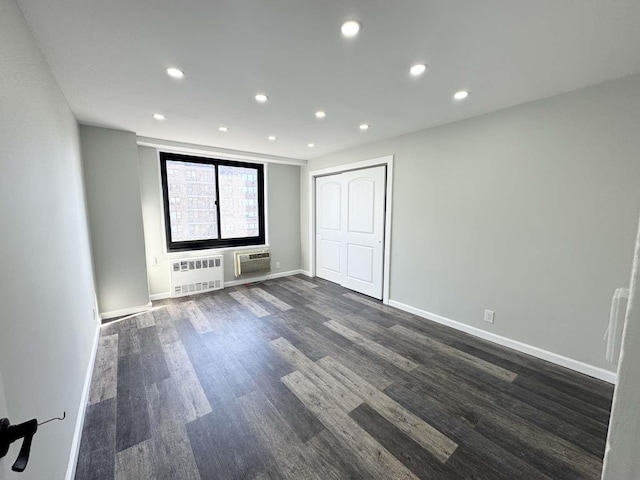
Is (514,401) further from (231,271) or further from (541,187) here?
(231,271)

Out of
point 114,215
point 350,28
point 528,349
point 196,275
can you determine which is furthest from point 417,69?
point 196,275

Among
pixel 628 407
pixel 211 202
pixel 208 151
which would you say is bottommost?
pixel 628 407

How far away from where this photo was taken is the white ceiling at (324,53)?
1283 millimetres

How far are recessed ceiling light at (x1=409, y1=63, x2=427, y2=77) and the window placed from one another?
346cm

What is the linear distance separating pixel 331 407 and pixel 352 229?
9.29ft

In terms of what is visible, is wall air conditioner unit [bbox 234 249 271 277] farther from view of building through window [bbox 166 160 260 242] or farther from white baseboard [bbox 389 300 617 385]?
white baseboard [bbox 389 300 617 385]

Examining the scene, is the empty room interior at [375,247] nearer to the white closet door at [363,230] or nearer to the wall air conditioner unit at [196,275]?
the white closet door at [363,230]

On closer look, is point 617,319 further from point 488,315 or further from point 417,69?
point 488,315

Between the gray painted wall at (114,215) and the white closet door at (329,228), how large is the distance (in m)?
2.82

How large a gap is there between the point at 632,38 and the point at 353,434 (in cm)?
284

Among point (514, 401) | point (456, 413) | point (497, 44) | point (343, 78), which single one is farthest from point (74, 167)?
point (514, 401)

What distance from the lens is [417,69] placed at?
179cm

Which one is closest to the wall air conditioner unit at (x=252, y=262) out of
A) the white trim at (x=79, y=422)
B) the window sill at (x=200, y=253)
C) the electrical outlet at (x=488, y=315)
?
the window sill at (x=200, y=253)

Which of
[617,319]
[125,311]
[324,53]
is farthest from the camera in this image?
[125,311]
